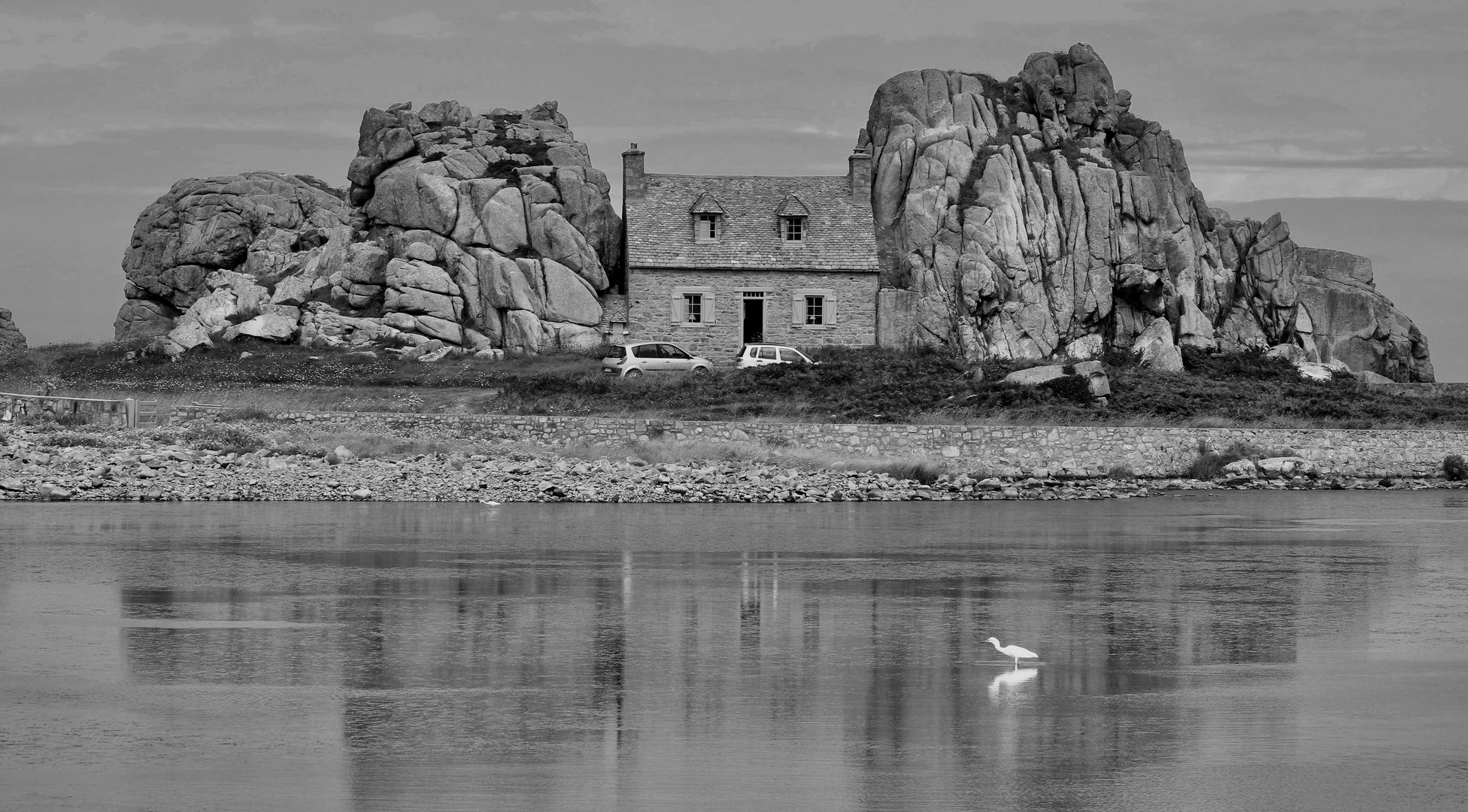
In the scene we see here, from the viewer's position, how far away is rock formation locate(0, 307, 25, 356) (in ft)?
202

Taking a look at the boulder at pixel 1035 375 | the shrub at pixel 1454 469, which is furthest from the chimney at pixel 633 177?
the shrub at pixel 1454 469

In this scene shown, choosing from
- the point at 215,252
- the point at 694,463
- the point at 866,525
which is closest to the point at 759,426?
the point at 694,463

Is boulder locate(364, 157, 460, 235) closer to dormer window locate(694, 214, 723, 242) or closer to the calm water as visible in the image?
dormer window locate(694, 214, 723, 242)

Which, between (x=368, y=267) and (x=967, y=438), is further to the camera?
(x=368, y=267)

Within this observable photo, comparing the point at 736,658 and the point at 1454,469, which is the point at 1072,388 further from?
the point at 736,658

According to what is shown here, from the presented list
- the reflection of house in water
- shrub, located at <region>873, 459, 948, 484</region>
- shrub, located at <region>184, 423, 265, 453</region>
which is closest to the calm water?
the reflection of house in water

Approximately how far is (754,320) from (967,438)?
1651 centimetres

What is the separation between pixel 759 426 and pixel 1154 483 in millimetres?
10993

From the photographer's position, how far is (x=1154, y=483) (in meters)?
44.4

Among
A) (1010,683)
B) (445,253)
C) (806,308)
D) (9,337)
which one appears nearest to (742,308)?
(806,308)

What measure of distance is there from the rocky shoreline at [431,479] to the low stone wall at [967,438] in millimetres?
1798

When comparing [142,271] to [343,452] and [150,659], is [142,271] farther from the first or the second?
[150,659]

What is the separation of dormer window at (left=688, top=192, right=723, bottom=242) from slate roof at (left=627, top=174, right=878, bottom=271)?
0.19 m

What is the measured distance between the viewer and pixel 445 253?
188 ft
